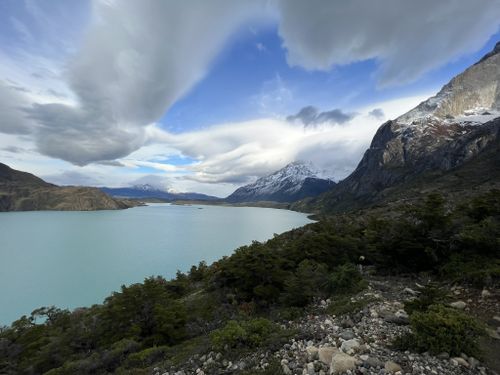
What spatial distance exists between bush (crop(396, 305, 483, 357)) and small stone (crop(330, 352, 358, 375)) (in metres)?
1.94

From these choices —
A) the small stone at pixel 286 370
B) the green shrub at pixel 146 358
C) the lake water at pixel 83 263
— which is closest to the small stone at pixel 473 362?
the small stone at pixel 286 370

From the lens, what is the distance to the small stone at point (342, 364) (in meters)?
8.06

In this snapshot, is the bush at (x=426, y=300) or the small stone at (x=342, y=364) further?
the bush at (x=426, y=300)

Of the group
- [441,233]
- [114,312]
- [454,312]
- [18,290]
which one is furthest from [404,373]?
[18,290]

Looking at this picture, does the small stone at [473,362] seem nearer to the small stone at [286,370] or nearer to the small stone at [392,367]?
the small stone at [392,367]

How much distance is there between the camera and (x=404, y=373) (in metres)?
7.72

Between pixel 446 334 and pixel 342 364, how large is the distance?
120 inches

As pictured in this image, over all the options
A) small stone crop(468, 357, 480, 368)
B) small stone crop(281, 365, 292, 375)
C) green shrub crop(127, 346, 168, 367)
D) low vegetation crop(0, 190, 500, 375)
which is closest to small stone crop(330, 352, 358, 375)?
small stone crop(281, 365, 292, 375)

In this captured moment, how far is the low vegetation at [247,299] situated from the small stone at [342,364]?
3.03 meters

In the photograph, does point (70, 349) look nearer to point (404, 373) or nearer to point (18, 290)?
point (404, 373)

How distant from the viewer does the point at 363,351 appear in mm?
8969

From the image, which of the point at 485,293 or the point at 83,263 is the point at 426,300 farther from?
the point at 83,263

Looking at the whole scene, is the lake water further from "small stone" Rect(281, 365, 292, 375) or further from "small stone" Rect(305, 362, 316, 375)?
"small stone" Rect(305, 362, 316, 375)

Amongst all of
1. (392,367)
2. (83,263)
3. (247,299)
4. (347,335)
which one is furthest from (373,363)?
(83,263)
